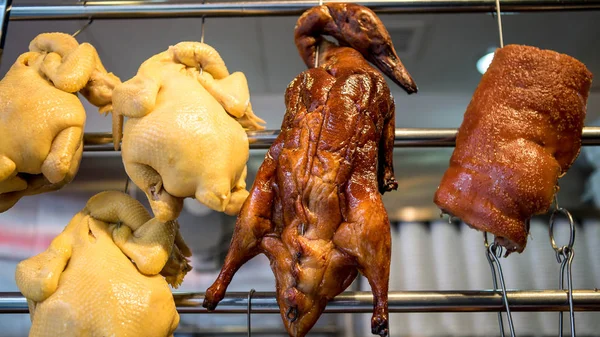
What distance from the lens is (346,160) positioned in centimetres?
99

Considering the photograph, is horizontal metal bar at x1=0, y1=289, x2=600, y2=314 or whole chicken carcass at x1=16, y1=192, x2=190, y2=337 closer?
whole chicken carcass at x1=16, y1=192, x2=190, y2=337

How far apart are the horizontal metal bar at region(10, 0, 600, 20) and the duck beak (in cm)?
24

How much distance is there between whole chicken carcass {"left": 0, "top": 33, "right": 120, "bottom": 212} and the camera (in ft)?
3.66

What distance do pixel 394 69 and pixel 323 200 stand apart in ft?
1.72

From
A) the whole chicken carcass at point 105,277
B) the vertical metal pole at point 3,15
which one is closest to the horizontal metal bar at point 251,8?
the vertical metal pole at point 3,15

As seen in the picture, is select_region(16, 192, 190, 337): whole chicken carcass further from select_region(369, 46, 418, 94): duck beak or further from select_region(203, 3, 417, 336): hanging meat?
select_region(369, 46, 418, 94): duck beak

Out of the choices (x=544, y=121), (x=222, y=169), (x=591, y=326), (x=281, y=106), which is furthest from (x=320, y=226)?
(x=591, y=326)

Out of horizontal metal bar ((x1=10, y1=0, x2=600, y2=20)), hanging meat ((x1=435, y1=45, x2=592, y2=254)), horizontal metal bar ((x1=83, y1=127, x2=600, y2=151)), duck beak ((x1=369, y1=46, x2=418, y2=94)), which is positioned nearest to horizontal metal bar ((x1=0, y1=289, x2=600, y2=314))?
hanging meat ((x1=435, y1=45, x2=592, y2=254))

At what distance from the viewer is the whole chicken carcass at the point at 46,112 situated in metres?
1.12

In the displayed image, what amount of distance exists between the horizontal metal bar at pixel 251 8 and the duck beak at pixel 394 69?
237 millimetres

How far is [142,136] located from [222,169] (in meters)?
0.19

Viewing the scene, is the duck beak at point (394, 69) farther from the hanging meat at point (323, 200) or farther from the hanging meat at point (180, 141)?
the hanging meat at point (180, 141)

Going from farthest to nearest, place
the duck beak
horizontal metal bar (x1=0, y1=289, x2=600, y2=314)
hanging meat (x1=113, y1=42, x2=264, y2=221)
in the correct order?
the duck beak
horizontal metal bar (x1=0, y1=289, x2=600, y2=314)
hanging meat (x1=113, y1=42, x2=264, y2=221)

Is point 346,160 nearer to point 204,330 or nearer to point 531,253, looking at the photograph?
point 204,330
